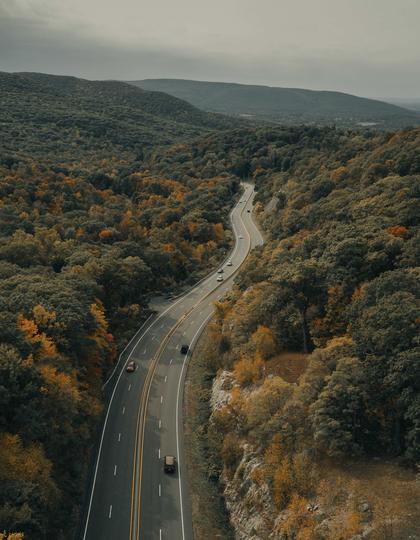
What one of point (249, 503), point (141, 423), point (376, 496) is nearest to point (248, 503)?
point (249, 503)

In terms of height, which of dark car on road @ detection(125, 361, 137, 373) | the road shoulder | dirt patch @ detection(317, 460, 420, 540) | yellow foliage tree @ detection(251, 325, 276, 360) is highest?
yellow foliage tree @ detection(251, 325, 276, 360)

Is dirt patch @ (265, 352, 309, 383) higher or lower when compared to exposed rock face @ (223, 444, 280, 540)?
higher

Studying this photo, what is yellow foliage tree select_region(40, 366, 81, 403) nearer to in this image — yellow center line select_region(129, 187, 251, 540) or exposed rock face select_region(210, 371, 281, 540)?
yellow center line select_region(129, 187, 251, 540)

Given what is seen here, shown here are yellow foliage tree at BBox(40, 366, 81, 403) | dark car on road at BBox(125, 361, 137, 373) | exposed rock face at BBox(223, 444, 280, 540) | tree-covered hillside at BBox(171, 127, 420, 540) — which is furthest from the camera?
dark car on road at BBox(125, 361, 137, 373)

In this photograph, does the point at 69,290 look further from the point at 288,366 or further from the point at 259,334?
the point at 288,366

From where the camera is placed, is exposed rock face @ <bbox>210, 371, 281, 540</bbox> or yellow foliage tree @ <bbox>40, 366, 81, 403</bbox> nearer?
exposed rock face @ <bbox>210, 371, 281, 540</bbox>

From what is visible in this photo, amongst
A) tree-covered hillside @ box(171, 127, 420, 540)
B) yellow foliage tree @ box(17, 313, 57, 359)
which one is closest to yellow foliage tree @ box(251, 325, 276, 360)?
tree-covered hillside @ box(171, 127, 420, 540)
